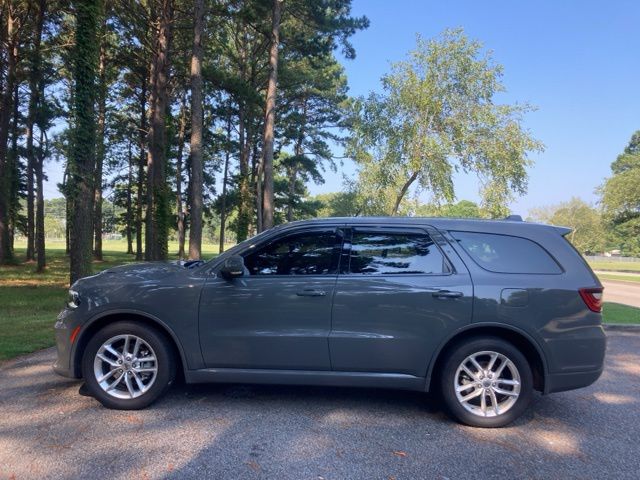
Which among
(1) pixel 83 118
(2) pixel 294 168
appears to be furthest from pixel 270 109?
(2) pixel 294 168

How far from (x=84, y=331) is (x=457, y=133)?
49.5 feet

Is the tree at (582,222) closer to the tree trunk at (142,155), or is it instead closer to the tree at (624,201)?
the tree at (624,201)

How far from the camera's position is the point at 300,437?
11.2 feet

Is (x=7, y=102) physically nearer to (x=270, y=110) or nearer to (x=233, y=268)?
(x=270, y=110)

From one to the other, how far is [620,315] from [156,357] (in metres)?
10.1

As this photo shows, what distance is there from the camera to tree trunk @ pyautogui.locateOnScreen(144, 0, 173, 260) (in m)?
17.2

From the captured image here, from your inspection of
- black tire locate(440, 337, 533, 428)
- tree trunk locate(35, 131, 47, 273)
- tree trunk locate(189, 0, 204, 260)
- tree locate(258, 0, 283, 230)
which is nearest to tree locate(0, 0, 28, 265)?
tree trunk locate(35, 131, 47, 273)

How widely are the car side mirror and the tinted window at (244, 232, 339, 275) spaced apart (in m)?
0.14

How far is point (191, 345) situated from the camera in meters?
3.92

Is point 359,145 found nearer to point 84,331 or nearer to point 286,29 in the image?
point 286,29

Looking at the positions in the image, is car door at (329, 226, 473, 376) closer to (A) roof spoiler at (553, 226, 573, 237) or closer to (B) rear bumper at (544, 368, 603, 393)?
(B) rear bumper at (544, 368, 603, 393)

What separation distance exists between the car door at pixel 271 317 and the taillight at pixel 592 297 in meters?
2.20

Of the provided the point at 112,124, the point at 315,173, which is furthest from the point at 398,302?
the point at 315,173

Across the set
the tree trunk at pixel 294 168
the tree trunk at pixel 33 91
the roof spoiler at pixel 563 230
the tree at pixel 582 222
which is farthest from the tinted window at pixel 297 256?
the tree at pixel 582 222
